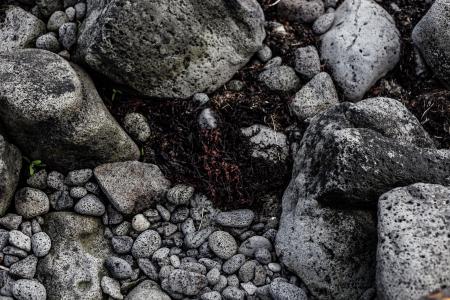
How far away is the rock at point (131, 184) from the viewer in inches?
211

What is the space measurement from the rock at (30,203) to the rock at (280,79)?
7.59 ft

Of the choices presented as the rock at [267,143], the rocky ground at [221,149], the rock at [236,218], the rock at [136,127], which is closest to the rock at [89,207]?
the rocky ground at [221,149]

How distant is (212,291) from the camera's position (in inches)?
198

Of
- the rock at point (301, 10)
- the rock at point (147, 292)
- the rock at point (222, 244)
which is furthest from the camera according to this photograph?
the rock at point (301, 10)

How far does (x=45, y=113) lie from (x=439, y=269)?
10.6ft

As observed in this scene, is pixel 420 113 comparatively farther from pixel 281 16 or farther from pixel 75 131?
pixel 75 131

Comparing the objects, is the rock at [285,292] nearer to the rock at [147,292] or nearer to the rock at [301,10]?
the rock at [147,292]

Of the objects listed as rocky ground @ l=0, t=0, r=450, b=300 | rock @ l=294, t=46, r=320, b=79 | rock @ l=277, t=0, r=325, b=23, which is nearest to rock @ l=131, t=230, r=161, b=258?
rocky ground @ l=0, t=0, r=450, b=300

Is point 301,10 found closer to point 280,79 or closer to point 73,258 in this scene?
point 280,79

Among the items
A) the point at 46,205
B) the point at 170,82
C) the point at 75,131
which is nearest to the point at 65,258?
the point at 46,205

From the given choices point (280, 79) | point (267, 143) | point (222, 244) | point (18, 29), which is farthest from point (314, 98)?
point (18, 29)

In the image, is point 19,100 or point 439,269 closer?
point 439,269

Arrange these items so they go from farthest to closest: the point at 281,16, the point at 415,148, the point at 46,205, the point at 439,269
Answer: the point at 281,16 < the point at 46,205 < the point at 415,148 < the point at 439,269

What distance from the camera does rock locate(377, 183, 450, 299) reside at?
4160 mm
